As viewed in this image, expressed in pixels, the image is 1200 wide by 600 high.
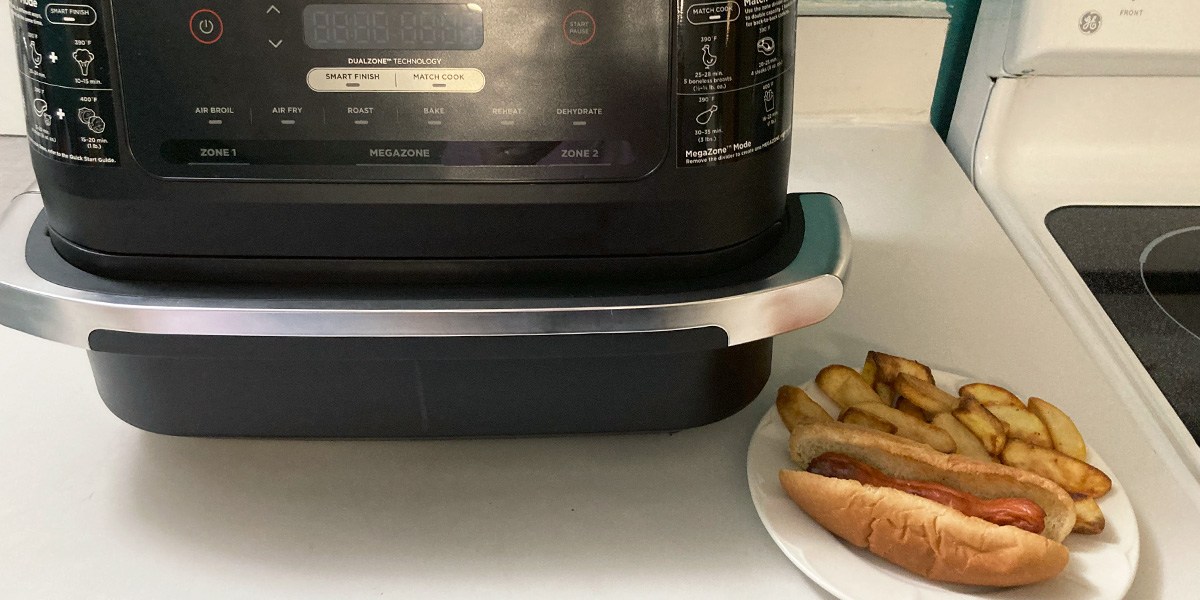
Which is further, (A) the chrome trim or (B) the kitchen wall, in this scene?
(B) the kitchen wall

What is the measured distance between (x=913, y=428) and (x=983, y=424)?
0.05 meters

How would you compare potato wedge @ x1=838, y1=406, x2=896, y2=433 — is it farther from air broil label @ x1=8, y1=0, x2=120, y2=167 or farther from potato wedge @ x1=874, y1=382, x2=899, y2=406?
air broil label @ x1=8, y1=0, x2=120, y2=167

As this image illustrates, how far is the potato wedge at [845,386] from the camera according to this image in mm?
673

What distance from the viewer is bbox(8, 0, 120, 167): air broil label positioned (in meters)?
0.53

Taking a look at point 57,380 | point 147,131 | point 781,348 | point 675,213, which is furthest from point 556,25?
point 57,380

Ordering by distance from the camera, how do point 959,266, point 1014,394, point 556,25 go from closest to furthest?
1. point 556,25
2. point 1014,394
3. point 959,266

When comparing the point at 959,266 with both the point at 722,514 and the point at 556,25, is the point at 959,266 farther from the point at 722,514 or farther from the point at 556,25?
the point at 556,25

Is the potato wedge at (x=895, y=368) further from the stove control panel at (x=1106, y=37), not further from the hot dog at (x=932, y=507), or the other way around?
the stove control panel at (x=1106, y=37)

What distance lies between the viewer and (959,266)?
0.90 metres

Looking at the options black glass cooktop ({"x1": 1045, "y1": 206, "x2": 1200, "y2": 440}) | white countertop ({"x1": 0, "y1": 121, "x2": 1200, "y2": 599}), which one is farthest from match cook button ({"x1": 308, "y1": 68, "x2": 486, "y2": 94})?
black glass cooktop ({"x1": 1045, "y1": 206, "x2": 1200, "y2": 440})

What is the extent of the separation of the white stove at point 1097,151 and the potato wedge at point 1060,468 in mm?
232

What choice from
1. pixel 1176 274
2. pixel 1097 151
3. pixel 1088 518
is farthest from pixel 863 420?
pixel 1097 151

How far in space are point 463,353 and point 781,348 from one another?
1.02 ft

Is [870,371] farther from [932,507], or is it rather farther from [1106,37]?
[1106,37]
